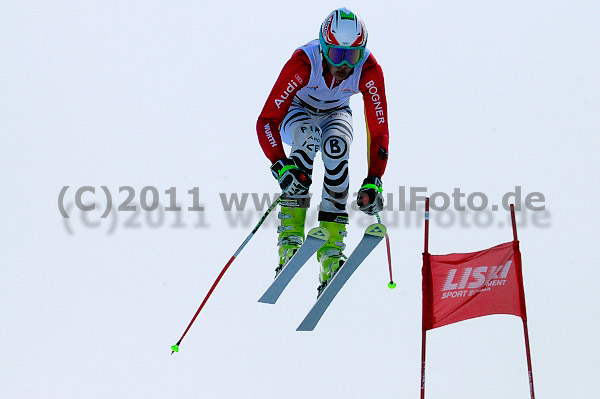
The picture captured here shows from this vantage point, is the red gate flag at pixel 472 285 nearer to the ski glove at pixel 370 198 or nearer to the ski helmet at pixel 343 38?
the ski glove at pixel 370 198

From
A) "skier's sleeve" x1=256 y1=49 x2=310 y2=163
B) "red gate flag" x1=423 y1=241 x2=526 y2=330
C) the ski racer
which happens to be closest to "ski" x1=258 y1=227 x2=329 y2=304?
the ski racer

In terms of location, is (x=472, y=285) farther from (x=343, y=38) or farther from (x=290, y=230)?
(x=343, y=38)

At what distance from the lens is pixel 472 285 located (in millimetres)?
7535

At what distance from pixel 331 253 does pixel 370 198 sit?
31.9 inches

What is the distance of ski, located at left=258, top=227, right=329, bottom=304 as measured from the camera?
7766 millimetres

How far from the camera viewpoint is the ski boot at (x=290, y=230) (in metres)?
8.51

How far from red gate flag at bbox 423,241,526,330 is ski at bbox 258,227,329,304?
1045 mm

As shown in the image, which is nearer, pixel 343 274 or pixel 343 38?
pixel 343 38

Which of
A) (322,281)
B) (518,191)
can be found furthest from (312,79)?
(518,191)

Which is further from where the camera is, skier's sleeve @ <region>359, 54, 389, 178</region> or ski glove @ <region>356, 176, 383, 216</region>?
skier's sleeve @ <region>359, 54, 389, 178</region>

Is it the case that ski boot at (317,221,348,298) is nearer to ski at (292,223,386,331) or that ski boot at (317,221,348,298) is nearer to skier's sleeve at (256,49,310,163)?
ski at (292,223,386,331)

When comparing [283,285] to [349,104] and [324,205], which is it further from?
[349,104]

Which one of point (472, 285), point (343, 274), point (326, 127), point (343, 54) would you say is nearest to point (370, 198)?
point (343, 274)

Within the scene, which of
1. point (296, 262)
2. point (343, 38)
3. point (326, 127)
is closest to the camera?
point (343, 38)
